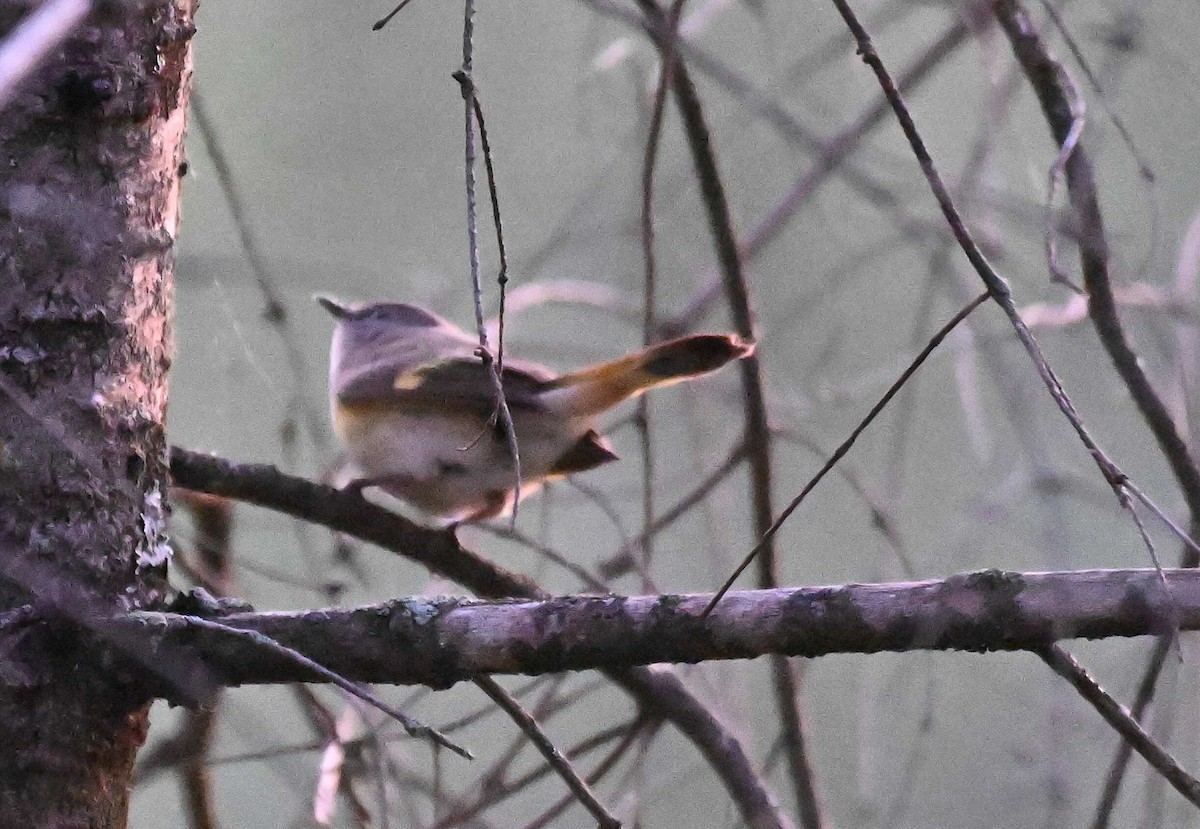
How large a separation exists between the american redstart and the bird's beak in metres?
0.40

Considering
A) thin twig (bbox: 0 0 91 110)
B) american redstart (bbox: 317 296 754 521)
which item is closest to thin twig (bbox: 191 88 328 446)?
american redstart (bbox: 317 296 754 521)

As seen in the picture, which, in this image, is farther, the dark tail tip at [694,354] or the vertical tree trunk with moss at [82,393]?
the dark tail tip at [694,354]

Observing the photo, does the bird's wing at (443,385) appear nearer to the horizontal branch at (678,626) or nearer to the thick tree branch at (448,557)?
the thick tree branch at (448,557)

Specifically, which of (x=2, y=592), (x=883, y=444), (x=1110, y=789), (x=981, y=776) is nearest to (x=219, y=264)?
(x=2, y=592)

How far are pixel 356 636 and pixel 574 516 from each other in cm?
395

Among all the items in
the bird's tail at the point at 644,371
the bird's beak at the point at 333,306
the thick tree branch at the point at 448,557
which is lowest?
the thick tree branch at the point at 448,557

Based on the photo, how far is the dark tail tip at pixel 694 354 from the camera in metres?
1.91

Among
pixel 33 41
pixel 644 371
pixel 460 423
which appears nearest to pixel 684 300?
pixel 460 423

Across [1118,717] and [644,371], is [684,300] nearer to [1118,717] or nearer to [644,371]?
[644,371]

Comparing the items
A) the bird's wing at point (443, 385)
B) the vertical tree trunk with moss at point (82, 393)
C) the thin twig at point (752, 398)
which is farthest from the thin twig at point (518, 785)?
the bird's wing at point (443, 385)

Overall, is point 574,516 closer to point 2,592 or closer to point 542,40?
point 542,40

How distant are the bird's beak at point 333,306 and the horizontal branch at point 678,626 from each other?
2222 mm

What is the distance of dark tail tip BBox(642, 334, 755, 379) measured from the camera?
1910 millimetres

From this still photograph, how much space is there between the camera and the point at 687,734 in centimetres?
184
